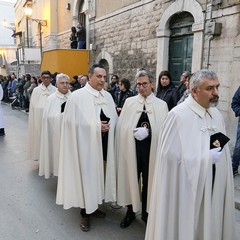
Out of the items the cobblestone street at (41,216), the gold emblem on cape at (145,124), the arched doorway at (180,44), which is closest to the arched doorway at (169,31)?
the arched doorway at (180,44)

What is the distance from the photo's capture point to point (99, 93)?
11.4ft

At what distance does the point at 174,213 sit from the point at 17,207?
2.53m

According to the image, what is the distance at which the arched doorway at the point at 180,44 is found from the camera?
308 inches

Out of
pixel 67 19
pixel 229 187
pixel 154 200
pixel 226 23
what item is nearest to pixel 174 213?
pixel 154 200

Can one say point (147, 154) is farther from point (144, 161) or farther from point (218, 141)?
point (218, 141)

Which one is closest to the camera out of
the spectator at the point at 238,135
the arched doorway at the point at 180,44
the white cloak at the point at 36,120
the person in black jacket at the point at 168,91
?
the spectator at the point at 238,135

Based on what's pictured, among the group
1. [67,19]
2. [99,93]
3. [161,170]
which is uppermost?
[67,19]

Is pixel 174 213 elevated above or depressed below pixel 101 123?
below

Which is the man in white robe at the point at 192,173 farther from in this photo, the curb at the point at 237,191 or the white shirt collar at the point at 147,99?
the curb at the point at 237,191

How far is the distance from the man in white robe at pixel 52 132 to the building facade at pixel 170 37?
146 inches

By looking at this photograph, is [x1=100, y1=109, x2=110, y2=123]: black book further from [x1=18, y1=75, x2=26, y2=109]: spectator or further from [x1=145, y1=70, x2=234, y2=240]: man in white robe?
[x1=18, y1=75, x2=26, y2=109]: spectator

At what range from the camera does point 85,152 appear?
130 inches

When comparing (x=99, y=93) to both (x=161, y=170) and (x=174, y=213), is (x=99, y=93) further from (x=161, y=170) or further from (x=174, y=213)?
(x=174, y=213)

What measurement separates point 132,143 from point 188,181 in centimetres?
113
